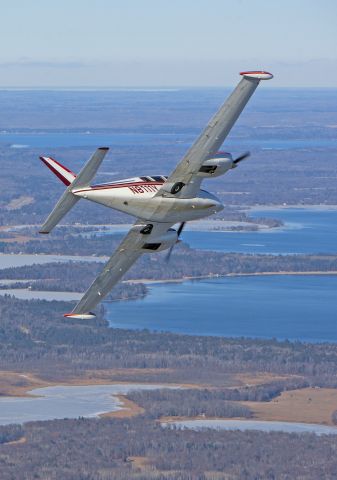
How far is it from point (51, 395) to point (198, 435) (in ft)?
91.9

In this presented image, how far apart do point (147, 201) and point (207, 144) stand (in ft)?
12.0

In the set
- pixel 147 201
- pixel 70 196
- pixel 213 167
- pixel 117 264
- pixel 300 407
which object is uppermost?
pixel 213 167

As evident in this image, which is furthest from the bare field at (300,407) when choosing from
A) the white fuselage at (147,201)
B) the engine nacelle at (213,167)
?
the engine nacelle at (213,167)

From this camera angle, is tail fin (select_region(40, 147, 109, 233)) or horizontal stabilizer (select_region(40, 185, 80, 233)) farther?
horizontal stabilizer (select_region(40, 185, 80, 233))

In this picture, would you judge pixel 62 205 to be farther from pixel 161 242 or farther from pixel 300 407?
pixel 300 407

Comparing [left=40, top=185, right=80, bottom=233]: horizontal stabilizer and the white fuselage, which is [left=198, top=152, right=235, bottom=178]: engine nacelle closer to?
the white fuselage

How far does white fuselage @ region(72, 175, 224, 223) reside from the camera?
239 ft

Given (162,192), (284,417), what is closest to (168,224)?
→ (162,192)

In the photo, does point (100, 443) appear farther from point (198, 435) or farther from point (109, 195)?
point (109, 195)

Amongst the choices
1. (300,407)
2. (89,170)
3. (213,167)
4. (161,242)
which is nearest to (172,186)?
(213,167)

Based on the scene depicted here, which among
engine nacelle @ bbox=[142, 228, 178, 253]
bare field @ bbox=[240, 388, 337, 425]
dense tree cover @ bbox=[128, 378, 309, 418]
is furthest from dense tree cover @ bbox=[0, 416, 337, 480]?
engine nacelle @ bbox=[142, 228, 178, 253]

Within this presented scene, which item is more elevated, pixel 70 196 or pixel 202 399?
pixel 70 196

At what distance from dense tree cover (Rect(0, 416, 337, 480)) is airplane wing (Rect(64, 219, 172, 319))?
74.8 m

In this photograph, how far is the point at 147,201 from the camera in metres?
73.4
